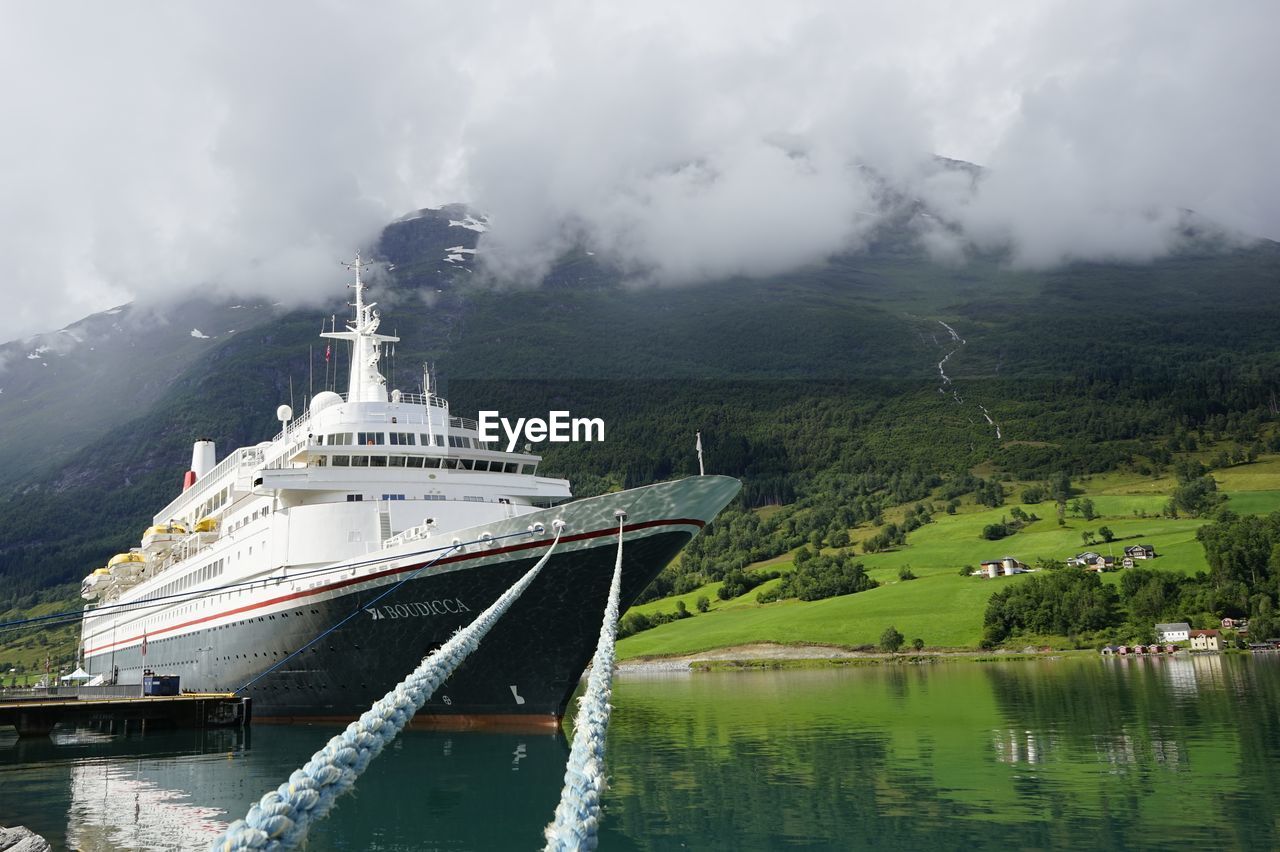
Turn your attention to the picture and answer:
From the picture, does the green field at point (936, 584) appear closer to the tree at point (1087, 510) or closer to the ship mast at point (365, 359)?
the tree at point (1087, 510)

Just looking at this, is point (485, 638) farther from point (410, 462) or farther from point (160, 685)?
point (160, 685)

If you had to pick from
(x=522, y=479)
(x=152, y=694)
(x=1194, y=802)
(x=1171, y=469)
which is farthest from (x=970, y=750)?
(x=1171, y=469)

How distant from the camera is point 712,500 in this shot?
73.6 feet

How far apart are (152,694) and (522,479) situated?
14.8m

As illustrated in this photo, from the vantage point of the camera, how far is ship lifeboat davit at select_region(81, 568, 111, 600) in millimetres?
47812

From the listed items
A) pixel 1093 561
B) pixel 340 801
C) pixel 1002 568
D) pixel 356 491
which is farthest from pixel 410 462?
pixel 1093 561

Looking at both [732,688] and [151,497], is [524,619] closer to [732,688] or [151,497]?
[732,688]

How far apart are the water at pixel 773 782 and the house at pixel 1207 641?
42.9m

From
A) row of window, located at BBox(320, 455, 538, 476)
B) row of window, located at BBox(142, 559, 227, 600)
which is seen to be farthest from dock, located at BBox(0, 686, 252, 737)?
row of window, located at BBox(320, 455, 538, 476)

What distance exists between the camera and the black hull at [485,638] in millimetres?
21906

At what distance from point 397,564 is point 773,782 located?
985 cm

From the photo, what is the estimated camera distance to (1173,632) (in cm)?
7562

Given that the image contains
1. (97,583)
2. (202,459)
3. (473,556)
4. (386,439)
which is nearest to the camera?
(473,556)

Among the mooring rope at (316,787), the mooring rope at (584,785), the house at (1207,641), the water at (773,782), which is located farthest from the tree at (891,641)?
the mooring rope at (316,787)
